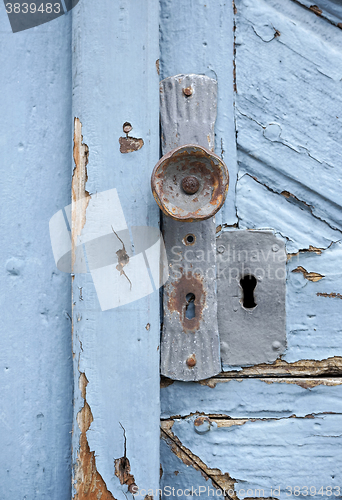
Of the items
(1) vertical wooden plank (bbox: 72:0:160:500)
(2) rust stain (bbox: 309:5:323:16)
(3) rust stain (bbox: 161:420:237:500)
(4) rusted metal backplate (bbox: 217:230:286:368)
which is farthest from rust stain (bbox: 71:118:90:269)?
(2) rust stain (bbox: 309:5:323:16)

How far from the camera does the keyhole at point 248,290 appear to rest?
0.68m

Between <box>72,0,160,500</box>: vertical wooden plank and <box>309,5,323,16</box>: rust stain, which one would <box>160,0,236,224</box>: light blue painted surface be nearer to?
<box>72,0,160,500</box>: vertical wooden plank

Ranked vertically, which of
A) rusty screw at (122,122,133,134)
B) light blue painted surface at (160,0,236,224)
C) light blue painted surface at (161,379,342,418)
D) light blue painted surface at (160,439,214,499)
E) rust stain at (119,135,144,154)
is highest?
light blue painted surface at (160,0,236,224)

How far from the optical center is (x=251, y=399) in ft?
2.19

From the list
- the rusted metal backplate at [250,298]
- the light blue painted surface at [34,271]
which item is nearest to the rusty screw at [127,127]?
the light blue painted surface at [34,271]

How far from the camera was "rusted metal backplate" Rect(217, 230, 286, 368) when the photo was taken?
666 millimetres

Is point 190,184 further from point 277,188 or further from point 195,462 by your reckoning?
point 195,462

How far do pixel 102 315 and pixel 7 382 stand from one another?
231 millimetres

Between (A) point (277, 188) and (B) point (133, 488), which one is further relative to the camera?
(A) point (277, 188)

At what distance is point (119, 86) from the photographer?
63cm

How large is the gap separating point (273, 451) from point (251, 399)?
0.10 metres

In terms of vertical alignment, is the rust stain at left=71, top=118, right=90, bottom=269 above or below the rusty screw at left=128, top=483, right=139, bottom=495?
above

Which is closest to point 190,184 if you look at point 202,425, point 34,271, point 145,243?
point 145,243

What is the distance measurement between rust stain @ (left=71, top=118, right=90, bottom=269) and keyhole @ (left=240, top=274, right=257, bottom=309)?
0.32 meters
